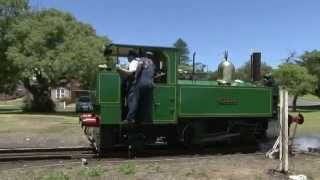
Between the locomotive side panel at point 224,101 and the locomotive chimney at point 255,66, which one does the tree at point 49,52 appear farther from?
the locomotive side panel at point 224,101

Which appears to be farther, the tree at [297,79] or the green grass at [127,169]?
the tree at [297,79]

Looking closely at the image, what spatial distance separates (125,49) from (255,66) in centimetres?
461

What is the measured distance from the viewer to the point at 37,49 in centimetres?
5038

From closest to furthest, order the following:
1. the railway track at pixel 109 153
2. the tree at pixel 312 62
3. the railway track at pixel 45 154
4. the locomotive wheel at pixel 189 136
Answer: the railway track at pixel 45 154
the railway track at pixel 109 153
the locomotive wheel at pixel 189 136
the tree at pixel 312 62

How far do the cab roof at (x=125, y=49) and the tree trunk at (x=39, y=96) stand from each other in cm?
3852

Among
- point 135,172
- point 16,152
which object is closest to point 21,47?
point 16,152

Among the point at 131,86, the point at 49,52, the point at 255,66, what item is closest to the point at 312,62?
the point at 49,52

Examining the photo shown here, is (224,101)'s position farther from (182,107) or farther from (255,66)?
(255,66)

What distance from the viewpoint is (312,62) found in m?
87.3

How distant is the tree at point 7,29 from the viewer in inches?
2085

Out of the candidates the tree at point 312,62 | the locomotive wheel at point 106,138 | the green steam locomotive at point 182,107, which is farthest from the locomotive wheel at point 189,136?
the tree at point 312,62

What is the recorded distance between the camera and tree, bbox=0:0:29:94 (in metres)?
53.0

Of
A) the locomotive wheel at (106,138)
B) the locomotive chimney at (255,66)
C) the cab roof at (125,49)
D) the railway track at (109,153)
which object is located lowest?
the railway track at (109,153)

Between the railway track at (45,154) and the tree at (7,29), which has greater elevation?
the tree at (7,29)
